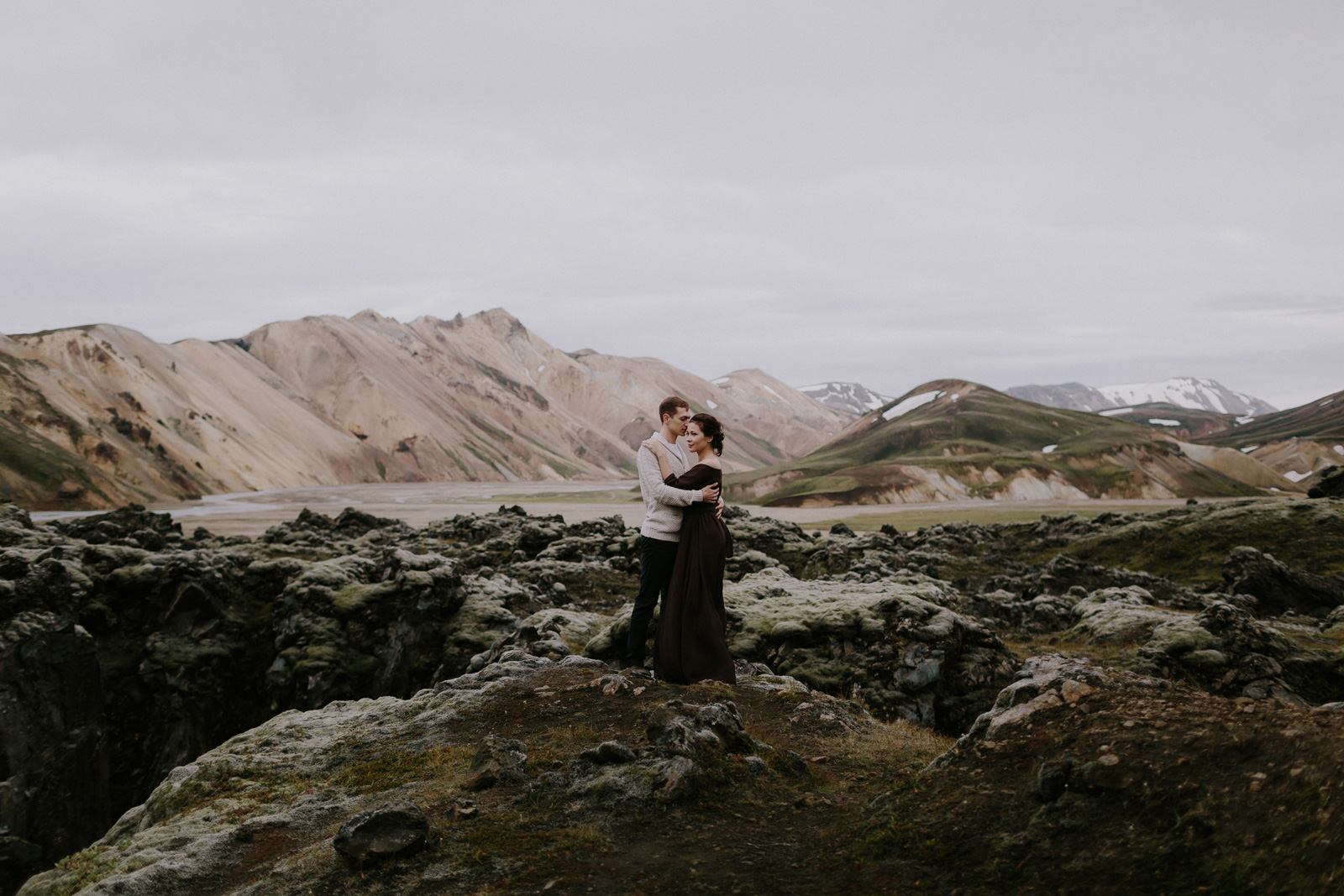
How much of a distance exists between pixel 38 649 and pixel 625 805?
58.0 feet

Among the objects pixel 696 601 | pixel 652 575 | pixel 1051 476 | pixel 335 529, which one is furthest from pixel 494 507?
pixel 1051 476

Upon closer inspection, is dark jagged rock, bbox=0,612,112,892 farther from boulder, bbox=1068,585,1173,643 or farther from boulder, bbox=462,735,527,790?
boulder, bbox=1068,585,1173,643

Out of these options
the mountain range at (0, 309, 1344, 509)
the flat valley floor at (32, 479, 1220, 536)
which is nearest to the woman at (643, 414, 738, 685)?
the flat valley floor at (32, 479, 1220, 536)

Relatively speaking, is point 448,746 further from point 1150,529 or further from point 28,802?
point 1150,529

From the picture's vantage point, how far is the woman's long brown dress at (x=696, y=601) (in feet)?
36.2

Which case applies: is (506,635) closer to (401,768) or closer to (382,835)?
(401,768)

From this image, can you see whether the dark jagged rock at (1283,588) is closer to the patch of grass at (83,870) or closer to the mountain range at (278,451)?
the patch of grass at (83,870)

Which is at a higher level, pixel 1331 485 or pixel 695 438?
pixel 695 438

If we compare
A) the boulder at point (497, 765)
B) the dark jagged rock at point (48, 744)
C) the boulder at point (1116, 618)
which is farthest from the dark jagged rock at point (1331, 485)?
the dark jagged rock at point (48, 744)

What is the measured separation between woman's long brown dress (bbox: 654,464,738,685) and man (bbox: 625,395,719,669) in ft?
0.52

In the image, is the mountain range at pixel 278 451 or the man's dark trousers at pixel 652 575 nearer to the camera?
the man's dark trousers at pixel 652 575

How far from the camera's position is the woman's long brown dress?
1104 centimetres

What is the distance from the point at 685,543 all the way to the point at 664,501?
0.74m

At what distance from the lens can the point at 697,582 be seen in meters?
11.0
